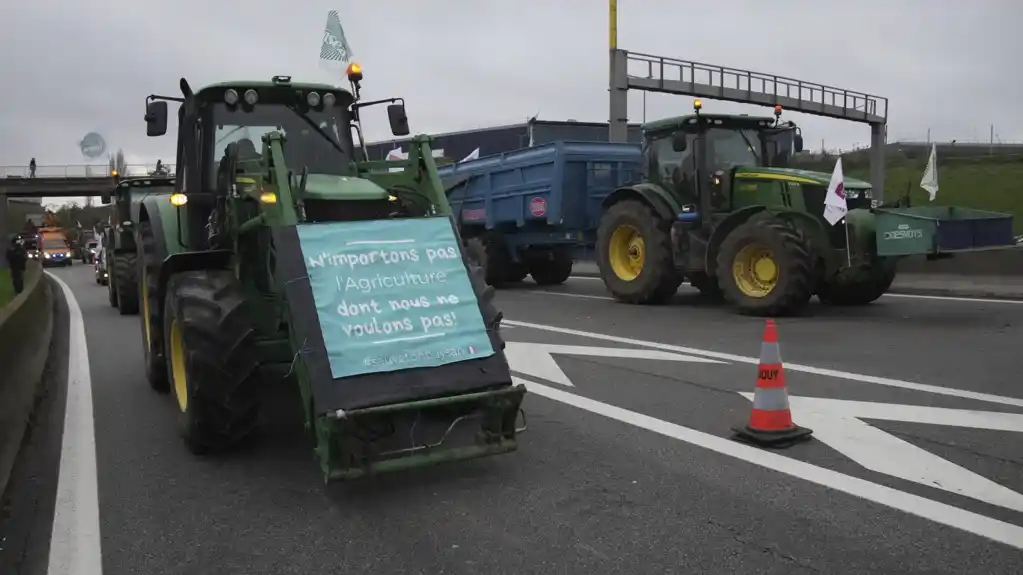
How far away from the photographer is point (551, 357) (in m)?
9.10

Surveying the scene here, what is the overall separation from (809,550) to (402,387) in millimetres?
2143

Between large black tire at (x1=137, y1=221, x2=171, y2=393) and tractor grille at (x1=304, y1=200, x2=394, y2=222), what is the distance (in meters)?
1.97

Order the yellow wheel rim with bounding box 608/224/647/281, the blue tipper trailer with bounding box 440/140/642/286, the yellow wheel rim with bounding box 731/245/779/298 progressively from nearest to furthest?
the yellow wheel rim with bounding box 731/245/779/298 → the yellow wheel rim with bounding box 608/224/647/281 → the blue tipper trailer with bounding box 440/140/642/286

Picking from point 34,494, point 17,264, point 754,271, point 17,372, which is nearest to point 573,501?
point 34,494

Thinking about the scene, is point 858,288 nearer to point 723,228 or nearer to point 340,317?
point 723,228

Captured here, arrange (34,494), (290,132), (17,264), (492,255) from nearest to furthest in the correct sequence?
(34,494)
(290,132)
(492,255)
(17,264)

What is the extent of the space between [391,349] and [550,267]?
44.8ft

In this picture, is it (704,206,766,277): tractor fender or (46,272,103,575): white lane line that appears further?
(704,206,766,277): tractor fender

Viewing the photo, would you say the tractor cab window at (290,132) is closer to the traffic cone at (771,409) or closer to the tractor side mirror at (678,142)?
the traffic cone at (771,409)

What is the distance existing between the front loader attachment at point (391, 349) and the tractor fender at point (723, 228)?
746 cm

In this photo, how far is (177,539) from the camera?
4.34m

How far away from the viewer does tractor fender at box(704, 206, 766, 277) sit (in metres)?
11.9

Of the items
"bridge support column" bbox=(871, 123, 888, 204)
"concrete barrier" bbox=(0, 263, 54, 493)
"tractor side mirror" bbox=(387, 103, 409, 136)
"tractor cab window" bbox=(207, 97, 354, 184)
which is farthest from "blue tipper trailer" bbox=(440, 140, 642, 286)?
"bridge support column" bbox=(871, 123, 888, 204)

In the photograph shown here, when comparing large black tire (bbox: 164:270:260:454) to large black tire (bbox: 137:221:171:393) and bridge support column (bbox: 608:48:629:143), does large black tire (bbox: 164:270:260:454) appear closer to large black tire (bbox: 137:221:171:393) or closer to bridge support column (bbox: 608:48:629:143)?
large black tire (bbox: 137:221:171:393)
